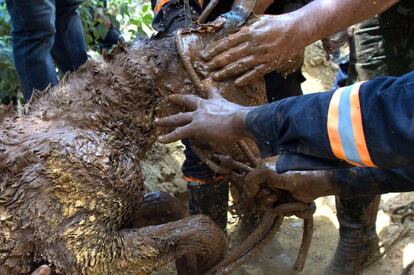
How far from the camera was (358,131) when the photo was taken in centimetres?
145

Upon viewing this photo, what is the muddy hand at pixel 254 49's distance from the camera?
2.32 m

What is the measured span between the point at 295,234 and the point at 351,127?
90.1 inches

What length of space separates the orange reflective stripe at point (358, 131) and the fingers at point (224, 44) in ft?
3.02

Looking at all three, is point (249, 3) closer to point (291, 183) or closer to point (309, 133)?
point (291, 183)

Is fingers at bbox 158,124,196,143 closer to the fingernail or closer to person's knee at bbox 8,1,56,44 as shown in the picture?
the fingernail

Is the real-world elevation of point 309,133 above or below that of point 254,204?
above

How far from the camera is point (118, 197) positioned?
2.25m

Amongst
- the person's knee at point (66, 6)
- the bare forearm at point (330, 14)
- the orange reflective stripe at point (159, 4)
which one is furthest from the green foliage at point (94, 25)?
the bare forearm at point (330, 14)

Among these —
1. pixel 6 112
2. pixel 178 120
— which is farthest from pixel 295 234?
pixel 6 112

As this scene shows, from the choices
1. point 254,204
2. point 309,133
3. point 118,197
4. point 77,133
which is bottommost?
point 254,204

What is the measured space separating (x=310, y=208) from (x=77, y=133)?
44.6 inches

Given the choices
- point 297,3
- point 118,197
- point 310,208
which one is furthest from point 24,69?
point 310,208

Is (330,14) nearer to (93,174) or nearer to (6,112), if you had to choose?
(93,174)

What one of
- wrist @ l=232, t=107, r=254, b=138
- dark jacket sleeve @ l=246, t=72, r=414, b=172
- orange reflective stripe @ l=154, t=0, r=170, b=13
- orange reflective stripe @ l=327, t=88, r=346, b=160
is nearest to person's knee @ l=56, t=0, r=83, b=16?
orange reflective stripe @ l=154, t=0, r=170, b=13
